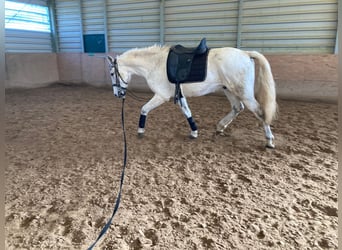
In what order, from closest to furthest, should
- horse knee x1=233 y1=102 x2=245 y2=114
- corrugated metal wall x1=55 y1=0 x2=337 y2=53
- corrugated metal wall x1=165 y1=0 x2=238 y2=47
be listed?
horse knee x1=233 y1=102 x2=245 y2=114 < corrugated metal wall x1=55 y1=0 x2=337 y2=53 < corrugated metal wall x1=165 y1=0 x2=238 y2=47

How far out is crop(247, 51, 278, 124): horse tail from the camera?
115 inches

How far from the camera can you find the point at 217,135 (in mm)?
3500

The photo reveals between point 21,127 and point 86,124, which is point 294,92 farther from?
point 21,127

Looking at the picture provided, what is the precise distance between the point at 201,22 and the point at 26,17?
218 inches

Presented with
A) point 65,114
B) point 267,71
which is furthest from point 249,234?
point 65,114

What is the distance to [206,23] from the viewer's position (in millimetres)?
6824

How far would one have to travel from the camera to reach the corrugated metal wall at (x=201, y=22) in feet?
21.6

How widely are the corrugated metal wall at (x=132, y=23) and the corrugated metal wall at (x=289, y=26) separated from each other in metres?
2.60

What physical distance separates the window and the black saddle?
6.88 metres

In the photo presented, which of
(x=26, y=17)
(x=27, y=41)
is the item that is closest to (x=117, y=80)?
(x=27, y=41)

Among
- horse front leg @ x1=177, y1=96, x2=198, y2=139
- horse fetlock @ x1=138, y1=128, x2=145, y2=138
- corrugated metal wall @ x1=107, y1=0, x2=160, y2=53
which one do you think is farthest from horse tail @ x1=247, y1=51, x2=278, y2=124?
corrugated metal wall @ x1=107, y1=0, x2=160, y2=53

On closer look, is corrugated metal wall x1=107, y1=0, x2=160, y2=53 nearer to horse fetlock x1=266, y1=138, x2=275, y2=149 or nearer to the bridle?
the bridle

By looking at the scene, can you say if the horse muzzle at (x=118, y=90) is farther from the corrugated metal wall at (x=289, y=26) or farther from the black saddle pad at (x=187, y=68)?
the corrugated metal wall at (x=289, y=26)

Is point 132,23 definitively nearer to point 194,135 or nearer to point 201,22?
point 201,22
